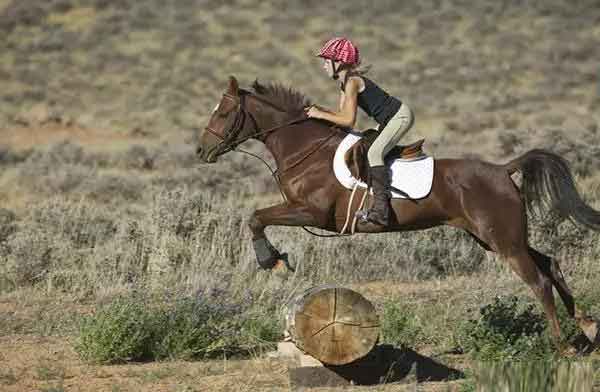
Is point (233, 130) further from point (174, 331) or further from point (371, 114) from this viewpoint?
point (174, 331)

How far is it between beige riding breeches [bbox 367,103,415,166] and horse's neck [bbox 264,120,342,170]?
0.42 metres

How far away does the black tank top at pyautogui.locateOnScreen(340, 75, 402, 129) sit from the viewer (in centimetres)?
920

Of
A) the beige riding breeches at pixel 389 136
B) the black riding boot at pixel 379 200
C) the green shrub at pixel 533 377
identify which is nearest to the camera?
the green shrub at pixel 533 377

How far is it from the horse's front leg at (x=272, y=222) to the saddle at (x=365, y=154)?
525 millimetres

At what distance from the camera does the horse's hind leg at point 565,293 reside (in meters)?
8.93

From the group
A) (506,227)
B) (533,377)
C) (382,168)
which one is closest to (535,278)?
(506,227)

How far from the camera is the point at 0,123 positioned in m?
32.1

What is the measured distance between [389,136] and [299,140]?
0.81 metres

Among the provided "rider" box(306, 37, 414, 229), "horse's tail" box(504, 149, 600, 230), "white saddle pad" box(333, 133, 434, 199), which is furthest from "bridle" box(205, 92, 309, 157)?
"horse's tail" box(504, 149, 600, 230)

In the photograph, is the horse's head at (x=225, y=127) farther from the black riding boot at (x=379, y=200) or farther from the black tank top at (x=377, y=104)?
the black riding boot at (x=379, y=200)

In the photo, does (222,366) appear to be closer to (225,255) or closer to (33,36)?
(225,255)

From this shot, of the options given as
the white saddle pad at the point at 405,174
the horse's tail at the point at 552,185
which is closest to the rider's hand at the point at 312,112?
the white saddle pad at the point at 405,174

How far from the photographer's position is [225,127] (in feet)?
30.7

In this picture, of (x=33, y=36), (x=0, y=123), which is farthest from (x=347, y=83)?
(x=33, y=36)
